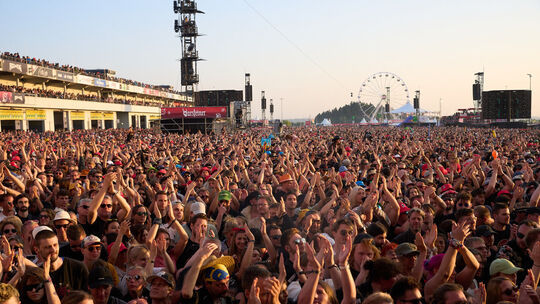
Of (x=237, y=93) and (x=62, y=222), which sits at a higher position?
(x=237, y=93)

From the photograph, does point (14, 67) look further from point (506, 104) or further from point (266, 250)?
point (266, 250)

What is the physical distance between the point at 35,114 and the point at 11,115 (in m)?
4.05

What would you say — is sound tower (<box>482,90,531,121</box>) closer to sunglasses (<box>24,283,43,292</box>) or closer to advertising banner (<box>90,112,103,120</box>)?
advertising banner (<box>90,112,103,120</box>)

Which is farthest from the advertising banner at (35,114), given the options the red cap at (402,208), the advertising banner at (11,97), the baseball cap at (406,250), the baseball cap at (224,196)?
the baseball cap at (406,250)

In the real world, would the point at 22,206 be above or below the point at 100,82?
below

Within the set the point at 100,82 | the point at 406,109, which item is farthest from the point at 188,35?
the point at 406,109

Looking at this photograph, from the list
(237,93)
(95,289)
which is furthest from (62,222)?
(237,93)

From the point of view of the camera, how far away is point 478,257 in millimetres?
4574

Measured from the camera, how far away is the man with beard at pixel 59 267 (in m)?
4.28

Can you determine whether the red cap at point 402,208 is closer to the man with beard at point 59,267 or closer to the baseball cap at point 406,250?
the baseball cap at point 406,250

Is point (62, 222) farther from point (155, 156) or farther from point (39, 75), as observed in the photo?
point (39, 75)

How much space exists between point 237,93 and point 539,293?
6234cm

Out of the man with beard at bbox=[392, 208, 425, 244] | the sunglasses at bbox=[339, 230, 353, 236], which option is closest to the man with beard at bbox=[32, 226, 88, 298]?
the sunglasses at bbox=[339, 230, 353, 236]

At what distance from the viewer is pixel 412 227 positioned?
19.2ft
